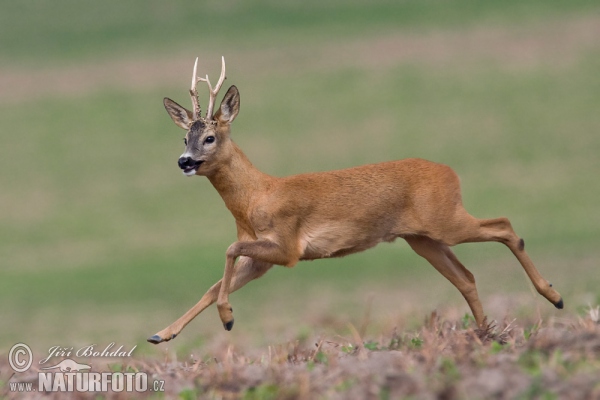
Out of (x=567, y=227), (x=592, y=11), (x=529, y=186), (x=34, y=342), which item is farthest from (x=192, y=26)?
(x=34, y=342)

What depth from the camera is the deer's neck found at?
1121 centimetres

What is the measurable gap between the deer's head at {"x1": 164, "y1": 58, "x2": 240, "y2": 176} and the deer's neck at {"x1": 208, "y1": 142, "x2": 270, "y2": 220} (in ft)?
0.30

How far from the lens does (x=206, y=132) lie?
11.1 meters

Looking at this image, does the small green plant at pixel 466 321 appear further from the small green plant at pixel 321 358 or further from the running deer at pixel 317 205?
the small green plant at pixel 321 358

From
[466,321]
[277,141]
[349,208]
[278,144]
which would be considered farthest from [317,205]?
[277,141]

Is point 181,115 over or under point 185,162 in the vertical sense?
over

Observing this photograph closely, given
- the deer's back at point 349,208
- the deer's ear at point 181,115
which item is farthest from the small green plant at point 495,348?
the deer's ear at point 181,115

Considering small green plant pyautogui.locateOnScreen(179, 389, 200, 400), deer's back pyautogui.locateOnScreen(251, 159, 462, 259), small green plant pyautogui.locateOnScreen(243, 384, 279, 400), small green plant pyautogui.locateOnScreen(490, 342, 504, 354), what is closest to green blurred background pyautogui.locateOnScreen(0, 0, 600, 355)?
deer's back pyautogui.locateOnScreen(251, 159, 462, 259)

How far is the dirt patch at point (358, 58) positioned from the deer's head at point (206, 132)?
2884 cm

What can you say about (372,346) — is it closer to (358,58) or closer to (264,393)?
(264,393)

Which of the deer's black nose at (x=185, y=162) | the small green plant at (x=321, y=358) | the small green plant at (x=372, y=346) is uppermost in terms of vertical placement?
the deer's black nose at (x=185, y=162)

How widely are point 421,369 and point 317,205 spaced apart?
3190mm

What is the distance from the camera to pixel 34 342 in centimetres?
1811

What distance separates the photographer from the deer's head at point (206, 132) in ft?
35.9
